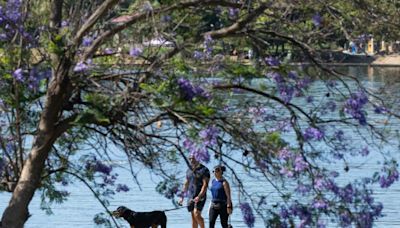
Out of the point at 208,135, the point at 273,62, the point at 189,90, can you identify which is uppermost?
the point at 273,62

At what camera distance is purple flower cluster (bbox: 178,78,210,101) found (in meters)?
9.48

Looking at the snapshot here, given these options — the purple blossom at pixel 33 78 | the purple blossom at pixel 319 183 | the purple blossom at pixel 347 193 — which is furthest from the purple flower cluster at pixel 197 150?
the purple blossom at pixel 33 78

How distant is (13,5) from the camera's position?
32.9 ft

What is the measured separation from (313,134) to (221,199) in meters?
8.11

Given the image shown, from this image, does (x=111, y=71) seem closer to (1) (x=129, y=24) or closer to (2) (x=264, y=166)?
(1) (x=129, y=24)

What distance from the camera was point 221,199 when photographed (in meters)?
17.8

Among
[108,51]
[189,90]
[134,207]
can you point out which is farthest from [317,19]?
[134,207]

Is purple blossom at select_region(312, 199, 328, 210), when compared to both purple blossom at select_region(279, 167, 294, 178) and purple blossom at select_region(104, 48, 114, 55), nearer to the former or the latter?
purple blossom at select_region(279, 167, 294, 178)

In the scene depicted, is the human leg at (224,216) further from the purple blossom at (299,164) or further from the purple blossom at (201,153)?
the purple blossom at (299,164)

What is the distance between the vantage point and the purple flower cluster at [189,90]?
31.1 ft

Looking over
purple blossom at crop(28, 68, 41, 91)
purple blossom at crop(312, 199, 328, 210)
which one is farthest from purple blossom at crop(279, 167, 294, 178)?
purple blossom at crop(28, 68, 41, 91)

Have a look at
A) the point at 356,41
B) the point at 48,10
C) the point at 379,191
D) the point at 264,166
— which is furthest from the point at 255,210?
the point at 379,191

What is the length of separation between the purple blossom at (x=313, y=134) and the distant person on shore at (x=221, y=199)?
7374 millimetres

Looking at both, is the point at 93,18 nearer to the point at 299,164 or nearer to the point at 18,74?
the point at 18,74
